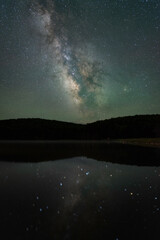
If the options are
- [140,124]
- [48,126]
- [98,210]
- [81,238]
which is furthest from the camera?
[48,126]

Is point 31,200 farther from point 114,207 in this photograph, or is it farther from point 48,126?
point 48,126

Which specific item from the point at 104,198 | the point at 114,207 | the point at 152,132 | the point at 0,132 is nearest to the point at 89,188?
the point at 104,198

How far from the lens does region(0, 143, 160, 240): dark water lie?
19.7ft

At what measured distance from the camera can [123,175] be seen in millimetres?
14945

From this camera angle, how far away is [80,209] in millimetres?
7906

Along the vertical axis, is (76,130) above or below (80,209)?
above

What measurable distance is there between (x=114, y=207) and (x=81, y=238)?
2769mm

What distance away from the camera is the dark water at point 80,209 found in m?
6.02

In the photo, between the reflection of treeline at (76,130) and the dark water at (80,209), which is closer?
the dark water at (80,209)

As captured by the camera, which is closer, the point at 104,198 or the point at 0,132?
the point at 104,198

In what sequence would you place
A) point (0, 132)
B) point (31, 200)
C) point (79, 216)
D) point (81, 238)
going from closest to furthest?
point (81, 238), point (79, 216), point (31, 200), point (0, 132)

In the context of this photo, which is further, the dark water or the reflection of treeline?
the reflection of treeline

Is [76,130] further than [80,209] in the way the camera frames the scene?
Yes

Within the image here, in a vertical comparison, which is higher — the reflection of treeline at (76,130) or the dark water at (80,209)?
the reflection of treeline at (76,130)
